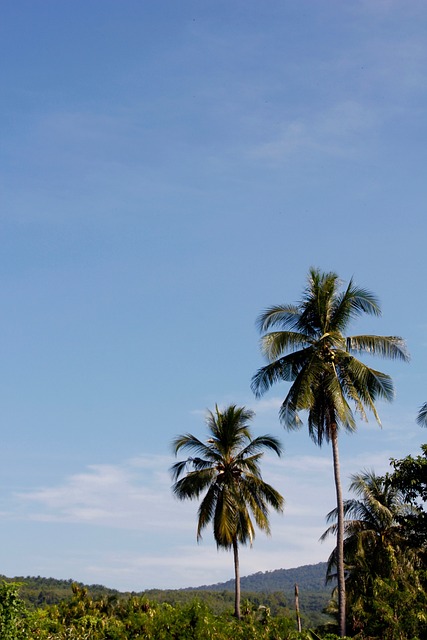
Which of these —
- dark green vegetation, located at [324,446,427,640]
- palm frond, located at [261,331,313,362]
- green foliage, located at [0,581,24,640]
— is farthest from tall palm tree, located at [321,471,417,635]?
green foliage, located at [0,581,24,640]

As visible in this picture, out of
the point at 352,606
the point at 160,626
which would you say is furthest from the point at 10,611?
the point at 352,606

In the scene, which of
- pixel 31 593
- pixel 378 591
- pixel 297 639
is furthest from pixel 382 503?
pixel 31 593

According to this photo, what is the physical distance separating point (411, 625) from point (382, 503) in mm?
14990

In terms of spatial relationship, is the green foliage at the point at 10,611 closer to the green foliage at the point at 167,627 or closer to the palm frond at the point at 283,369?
the green foliage at the point at 167,627

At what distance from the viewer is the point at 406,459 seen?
109ft

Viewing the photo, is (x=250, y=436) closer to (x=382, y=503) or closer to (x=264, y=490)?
(x=264, y=490)

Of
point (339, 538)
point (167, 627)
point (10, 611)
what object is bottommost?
point (167, 627)

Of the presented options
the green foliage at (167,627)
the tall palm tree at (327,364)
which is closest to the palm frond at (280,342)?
the tall palm tree at (327,364)

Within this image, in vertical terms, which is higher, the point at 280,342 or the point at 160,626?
the point at 280,342

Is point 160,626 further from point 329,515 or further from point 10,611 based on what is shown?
point 329,515

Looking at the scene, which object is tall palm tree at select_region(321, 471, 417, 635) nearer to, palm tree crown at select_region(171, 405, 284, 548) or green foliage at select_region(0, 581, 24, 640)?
palm tree crown at select_region(171, 405, 284, 548)

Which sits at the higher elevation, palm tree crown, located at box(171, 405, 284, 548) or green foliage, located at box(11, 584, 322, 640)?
palm tree crown, located at box(171, 405, 284, 548)

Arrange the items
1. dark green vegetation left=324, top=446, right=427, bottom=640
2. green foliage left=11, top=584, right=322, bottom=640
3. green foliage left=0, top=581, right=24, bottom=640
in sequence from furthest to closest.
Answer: dark green vegetation left=324, top=446, right=427, bottom=640, green foliage left=0, top=581, right=24, bottom=640, green foliage left=11, top=584, right=322, bottom=640

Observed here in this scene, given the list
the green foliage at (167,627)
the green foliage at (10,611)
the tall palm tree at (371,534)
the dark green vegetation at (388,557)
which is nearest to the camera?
the green foliage at (167,627)
